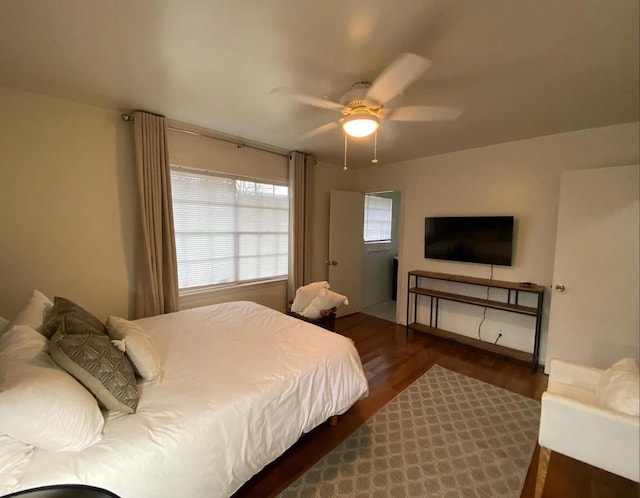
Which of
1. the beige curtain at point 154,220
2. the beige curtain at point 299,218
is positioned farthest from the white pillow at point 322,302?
the beige curtain at point 154,220

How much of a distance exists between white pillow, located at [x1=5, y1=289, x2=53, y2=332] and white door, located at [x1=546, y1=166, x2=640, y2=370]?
93.6 inches

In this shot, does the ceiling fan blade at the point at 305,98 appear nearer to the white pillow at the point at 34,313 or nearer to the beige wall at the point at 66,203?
the beige wall at the point at 66,203

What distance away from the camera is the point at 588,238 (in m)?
0.89

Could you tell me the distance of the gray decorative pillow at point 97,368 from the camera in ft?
3.97

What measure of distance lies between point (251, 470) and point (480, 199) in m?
3.39

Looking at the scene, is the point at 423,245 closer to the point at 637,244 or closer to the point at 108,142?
the point at 637,244

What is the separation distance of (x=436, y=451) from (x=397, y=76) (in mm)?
2256

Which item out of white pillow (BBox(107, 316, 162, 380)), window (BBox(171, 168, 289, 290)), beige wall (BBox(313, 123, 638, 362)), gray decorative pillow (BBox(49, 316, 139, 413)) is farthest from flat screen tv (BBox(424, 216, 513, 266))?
gray decorative pillow (BBox(49, 316, 139, 413))

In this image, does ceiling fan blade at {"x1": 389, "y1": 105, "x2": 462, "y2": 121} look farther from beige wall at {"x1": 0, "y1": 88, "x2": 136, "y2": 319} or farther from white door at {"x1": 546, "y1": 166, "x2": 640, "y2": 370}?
beige wall at {"x1": 0, "y1": 88, "x2": 136, "y2": 319}

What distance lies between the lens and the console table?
2.84 metres

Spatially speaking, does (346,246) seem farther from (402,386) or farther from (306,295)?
(402,386)

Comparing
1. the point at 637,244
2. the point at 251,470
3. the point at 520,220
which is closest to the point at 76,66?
the point at 251,470

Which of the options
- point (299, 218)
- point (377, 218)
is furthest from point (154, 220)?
point (377, 218)

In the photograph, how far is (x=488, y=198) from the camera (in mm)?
3238
